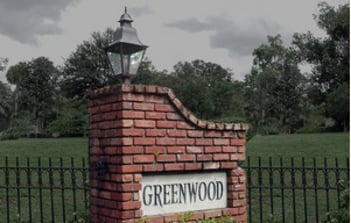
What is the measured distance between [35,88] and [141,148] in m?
42.4

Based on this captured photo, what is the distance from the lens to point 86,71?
46.0 m

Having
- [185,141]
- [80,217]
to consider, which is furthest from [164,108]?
[80,217]

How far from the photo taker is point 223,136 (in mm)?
4457

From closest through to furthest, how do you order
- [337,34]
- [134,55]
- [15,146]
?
[134,55] < [15,146] < [337,34]

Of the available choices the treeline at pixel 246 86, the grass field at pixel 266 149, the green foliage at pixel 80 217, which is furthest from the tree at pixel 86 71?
the green foliage at pixel 80 217

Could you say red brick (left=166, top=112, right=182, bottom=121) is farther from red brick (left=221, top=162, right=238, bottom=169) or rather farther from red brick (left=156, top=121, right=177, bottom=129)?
red brick (left=221, top=162, right=238, bottom=169)

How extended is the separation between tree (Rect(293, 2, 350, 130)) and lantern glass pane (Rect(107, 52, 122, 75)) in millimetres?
36272

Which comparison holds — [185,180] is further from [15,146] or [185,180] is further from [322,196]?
[15,146]

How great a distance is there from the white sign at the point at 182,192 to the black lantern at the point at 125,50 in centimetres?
85

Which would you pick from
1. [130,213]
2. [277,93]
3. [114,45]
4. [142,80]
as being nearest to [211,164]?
[130,213]

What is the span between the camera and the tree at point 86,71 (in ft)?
150

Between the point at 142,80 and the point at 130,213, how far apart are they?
128 ft

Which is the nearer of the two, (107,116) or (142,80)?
(107,116)

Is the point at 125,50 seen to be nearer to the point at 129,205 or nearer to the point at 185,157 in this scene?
the point at 185,157
